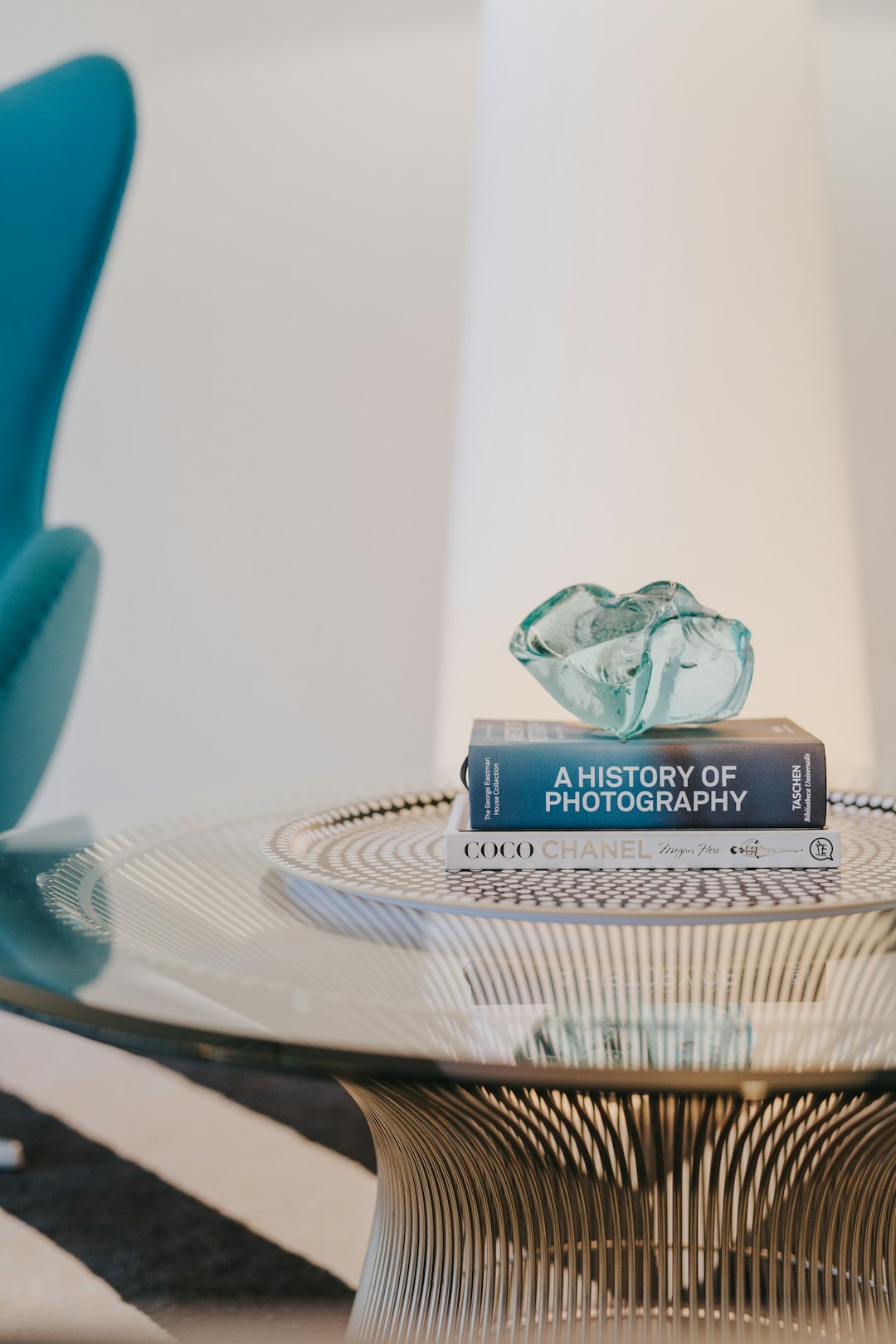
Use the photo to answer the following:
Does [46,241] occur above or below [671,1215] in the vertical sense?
above

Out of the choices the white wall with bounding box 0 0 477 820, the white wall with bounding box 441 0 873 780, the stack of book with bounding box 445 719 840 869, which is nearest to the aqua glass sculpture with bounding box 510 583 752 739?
the stack of book with bounding box 445 719 840 869

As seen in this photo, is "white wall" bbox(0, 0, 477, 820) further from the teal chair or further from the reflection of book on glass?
the reflection of book on glass

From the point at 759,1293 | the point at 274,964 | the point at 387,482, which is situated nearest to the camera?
the point at 274,964

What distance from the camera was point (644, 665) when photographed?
620mm

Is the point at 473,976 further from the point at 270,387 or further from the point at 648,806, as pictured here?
the point at 270,387

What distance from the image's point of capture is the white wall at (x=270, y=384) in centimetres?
173

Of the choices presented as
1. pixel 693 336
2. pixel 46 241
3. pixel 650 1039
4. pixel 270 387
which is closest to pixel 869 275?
pixel 693 336

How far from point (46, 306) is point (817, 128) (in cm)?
83

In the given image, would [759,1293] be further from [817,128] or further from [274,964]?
[817,128]

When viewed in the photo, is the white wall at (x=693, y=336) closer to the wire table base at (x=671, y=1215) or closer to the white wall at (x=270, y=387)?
the white wall at (x=270, y=387)

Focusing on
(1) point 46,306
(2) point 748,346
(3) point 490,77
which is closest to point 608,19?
(3) point 490,77

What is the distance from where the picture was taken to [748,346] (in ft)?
3.91

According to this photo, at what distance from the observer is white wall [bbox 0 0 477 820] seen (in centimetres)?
173

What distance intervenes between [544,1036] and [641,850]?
218 millimetres
